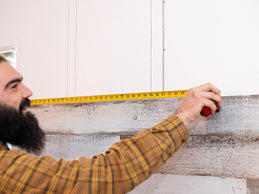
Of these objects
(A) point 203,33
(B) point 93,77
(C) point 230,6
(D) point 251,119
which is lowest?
(D) point 251,119

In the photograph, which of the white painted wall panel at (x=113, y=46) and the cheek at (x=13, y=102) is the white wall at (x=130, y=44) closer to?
the white painted wall panel at (x=113, y=46)

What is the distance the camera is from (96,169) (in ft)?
2.69

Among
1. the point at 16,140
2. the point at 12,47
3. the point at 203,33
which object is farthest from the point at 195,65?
the point at 12,47

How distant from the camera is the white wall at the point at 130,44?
3.87 ft

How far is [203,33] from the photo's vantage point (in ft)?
4.10

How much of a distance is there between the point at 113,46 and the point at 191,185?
0.94m

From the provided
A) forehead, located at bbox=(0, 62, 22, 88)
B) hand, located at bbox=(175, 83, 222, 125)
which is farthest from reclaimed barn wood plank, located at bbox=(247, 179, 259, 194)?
forehead, located at bbox=(0, 62, 22, 88)

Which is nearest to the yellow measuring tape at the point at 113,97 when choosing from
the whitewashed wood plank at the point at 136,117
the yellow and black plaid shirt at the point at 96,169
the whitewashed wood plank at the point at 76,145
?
the whitewashed wood plank at the point at 136,117

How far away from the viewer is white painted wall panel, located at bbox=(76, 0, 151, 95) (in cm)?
143

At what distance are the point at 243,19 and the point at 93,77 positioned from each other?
0.94 meters

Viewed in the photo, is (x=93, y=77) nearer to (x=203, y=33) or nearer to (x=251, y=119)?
(x=203, y=33)

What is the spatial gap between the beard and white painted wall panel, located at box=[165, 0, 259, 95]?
79cm

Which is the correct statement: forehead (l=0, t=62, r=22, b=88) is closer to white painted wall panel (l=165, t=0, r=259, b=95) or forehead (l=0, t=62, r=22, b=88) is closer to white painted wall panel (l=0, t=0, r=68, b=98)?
white painted wall panel (l=0, t=0, r=68, b=98)

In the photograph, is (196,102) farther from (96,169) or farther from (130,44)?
(130,44)
